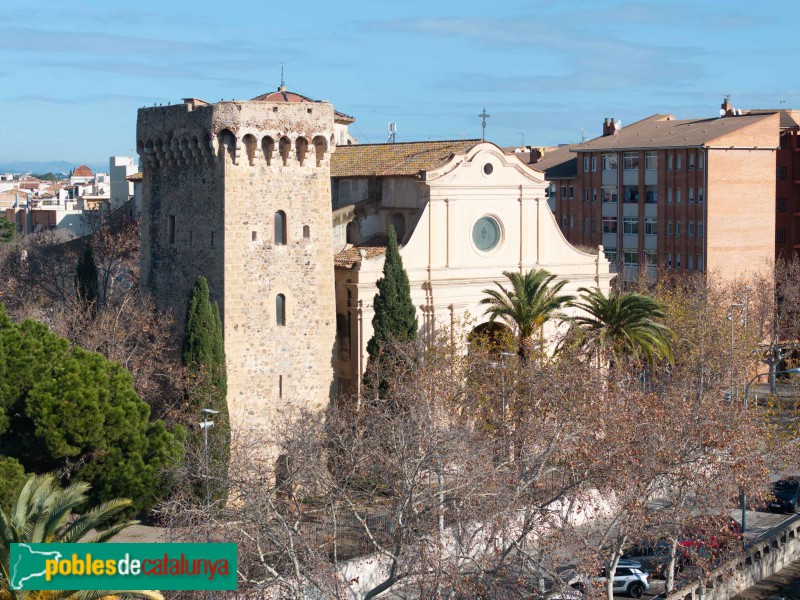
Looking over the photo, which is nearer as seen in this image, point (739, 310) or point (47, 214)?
point (739, 310)

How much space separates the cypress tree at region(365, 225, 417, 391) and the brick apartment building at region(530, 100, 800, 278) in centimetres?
3316

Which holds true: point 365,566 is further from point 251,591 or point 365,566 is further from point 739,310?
point 739,310

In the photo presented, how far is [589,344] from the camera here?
52.9 m

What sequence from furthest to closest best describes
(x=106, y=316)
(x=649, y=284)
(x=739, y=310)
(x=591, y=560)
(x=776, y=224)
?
(x=776, y=224) → (x=649, y=284) → (x=739, y=310) → (x=106, y=316) → (x=591, y=560)

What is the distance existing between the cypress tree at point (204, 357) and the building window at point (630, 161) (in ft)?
150

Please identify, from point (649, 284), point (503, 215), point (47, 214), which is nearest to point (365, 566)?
point (503, 215)

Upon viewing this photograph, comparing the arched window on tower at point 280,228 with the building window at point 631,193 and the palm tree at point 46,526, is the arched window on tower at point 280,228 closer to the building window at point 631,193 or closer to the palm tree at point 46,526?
the palm tree at point 46,526

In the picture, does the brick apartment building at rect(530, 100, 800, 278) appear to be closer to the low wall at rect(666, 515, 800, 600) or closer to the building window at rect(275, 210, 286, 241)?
the low wall at rect(666, 515, 800, 600)

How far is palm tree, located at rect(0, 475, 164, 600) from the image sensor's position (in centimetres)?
2628

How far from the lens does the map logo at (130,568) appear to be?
24688 millimetres

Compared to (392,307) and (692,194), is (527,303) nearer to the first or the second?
(392,307)

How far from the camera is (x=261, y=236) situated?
5084 centimetres

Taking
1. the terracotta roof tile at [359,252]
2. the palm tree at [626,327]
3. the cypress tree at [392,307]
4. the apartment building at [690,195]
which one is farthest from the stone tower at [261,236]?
the apartment building at [690,195]

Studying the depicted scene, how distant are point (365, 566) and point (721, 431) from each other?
464 inches
